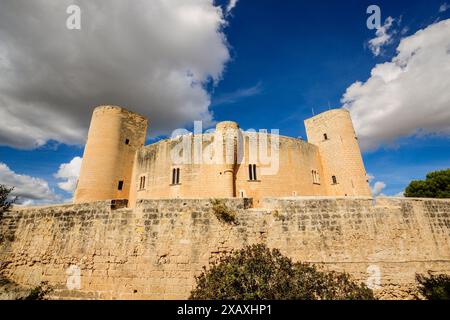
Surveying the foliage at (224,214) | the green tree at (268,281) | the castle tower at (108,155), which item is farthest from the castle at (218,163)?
the green tree at (268,281)

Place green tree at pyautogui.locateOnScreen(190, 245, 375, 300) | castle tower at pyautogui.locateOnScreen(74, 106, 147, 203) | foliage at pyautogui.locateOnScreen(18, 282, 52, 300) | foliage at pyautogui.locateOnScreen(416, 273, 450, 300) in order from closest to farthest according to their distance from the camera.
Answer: green tree at pyautogui.locateOnScreen(190, 245, 375, 300) < foliage at pyautogui.locateOnScreen(416, 273, 450, 300) < foliage at pyautogui.locateOnScreen(18, 282, 52, 300) < castle tower at pyautogui.locateOnScreen(74, 106, 147, 203)

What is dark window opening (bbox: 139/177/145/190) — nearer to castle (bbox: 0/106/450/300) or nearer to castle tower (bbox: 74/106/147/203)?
castle tower (bbox: 74/106/147/203)

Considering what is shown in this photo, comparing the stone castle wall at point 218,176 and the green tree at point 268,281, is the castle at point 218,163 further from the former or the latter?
the green tree at point 268,281

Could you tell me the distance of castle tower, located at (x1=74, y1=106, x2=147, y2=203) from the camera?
19453mm

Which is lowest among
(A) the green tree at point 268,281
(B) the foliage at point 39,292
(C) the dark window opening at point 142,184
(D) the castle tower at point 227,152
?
(B) the foliage at point 39,292

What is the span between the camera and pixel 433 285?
7020mm

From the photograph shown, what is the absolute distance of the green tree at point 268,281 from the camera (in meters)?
6.18

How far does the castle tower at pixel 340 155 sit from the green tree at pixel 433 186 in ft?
30.0

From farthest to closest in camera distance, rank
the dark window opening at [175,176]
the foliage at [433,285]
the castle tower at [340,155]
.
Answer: the castle tower at [340,155]
the dark window opening at [175,176]
the foliage at [433,285]

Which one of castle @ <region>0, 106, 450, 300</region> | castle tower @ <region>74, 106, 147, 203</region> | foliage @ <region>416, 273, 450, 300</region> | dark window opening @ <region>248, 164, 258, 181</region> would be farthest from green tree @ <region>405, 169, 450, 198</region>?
castle tower @ <region>74, 106, 147, 203</region>

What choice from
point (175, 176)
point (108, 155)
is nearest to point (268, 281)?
point (175, 176)
